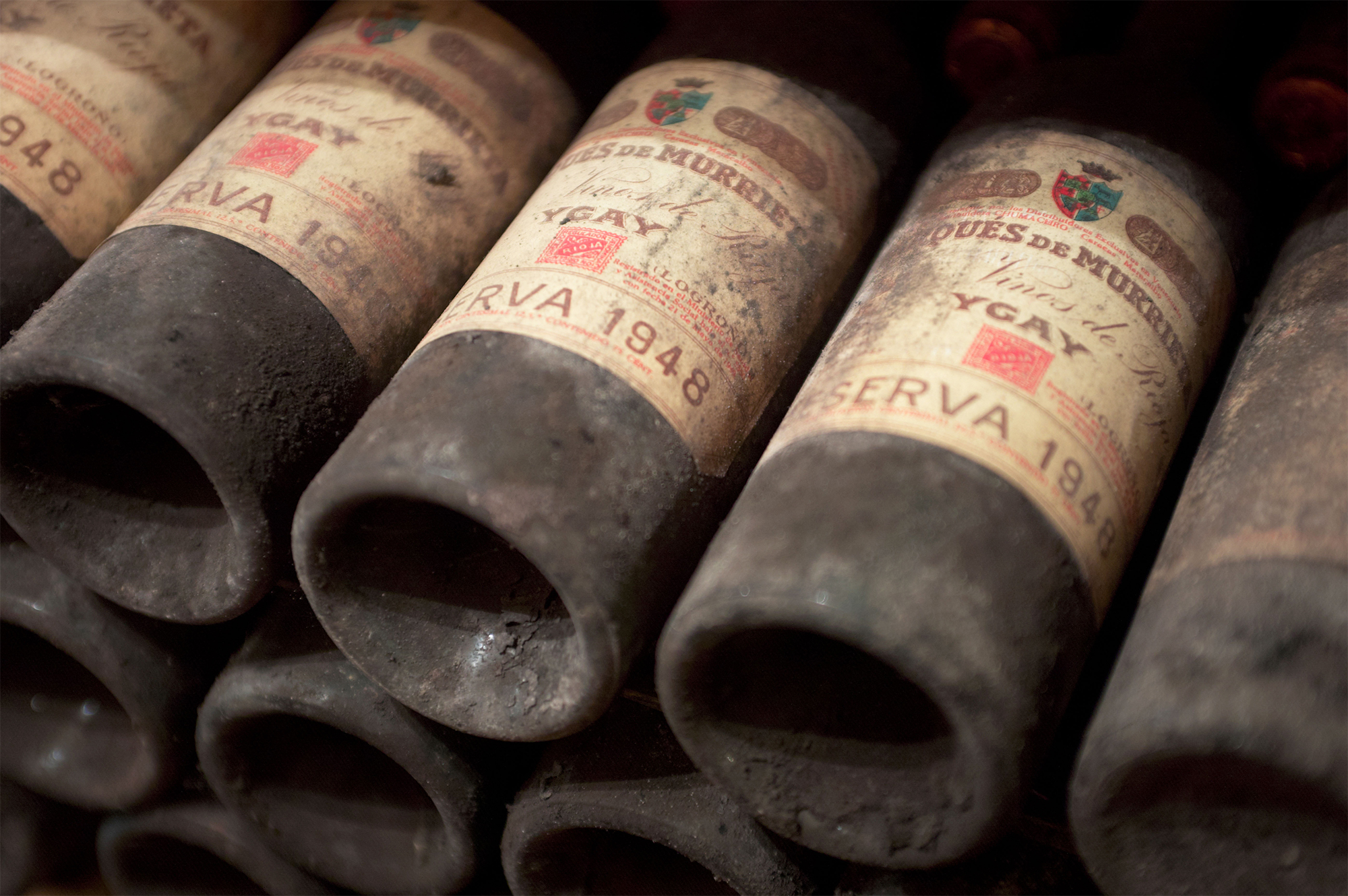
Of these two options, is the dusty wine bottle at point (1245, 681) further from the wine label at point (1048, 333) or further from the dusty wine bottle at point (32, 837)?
the dusty wine bottle at point (32, 837)

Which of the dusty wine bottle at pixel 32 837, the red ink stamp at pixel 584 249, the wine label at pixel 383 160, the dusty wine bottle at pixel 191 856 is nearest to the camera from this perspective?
the red ink stamp at pixel 584 249

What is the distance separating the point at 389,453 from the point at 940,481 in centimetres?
39

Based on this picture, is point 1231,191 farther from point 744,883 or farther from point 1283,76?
point 744,883

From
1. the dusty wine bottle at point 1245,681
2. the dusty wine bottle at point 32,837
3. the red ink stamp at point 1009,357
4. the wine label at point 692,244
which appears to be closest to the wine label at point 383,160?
the wine label at point 692,244

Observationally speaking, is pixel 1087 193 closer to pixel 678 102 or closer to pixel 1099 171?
pixel 1099 171

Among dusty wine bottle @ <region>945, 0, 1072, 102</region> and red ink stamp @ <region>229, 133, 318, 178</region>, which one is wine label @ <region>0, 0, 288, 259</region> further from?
Answer: dusty wine bottle @ <region>945, 0, 1072, 102</region>

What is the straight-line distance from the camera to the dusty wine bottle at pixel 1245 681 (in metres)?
0.59

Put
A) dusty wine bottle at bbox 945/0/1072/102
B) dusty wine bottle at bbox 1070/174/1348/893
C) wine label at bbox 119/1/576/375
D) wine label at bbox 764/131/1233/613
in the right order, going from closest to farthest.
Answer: dusty wine bottle at bbox 1070/174/1348/893 < wine label at bbox 764/131/1233/613 < wine label at bbox 119/1/576/375 < dusty wine bottle at bbox 945/0/1072/102

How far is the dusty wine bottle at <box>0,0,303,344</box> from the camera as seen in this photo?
1018 mm

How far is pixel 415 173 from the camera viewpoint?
3.35 ft

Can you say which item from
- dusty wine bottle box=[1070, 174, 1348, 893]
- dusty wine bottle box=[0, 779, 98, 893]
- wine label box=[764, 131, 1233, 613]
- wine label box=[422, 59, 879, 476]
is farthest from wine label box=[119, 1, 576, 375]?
dusty wine bottle box=[0, 779, 98, 893]

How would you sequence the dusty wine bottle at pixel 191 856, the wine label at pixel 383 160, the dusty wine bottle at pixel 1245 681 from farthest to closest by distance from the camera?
the dusty wine bottle at pixel 191 856, the wine label at pixel 383 160, the dusty wine bottle at pixel 1245 681

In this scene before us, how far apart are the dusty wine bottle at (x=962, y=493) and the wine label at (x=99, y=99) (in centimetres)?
78

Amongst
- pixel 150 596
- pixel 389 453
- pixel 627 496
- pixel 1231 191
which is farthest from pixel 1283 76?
pixel 150 596
